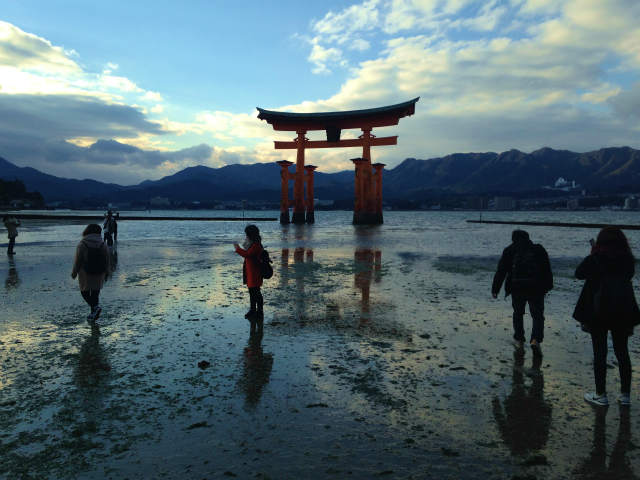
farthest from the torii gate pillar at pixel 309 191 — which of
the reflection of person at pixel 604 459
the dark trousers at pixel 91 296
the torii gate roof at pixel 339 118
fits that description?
the reflection of person at pixel 604 459

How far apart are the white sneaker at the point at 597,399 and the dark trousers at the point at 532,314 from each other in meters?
1.41

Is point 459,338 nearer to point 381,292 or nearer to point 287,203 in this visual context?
point 381,292

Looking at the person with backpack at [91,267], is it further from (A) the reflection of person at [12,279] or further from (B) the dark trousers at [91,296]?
(A) the reflection of person at [12,279]

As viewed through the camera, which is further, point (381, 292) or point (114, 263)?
point (114, 263)

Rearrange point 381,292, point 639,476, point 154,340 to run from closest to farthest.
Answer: point 639,476 < point 154,340 < point 381,292

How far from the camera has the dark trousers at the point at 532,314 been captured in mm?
4715

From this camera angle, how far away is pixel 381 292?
809 centimetres

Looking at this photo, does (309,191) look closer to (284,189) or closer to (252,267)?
(284,189)

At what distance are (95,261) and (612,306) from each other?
246 inches

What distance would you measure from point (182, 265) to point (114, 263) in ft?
7.57

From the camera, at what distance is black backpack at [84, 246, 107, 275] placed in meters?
5.77

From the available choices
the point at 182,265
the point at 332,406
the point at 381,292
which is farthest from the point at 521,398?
the point at 182,265

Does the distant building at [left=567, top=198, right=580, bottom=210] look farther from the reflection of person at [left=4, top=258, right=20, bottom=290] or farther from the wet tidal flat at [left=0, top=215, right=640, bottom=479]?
the reflection of person at [left=4, top=258, right=20, bottom=290]

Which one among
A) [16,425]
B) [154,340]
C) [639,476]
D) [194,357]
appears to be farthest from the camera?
[154,340]
